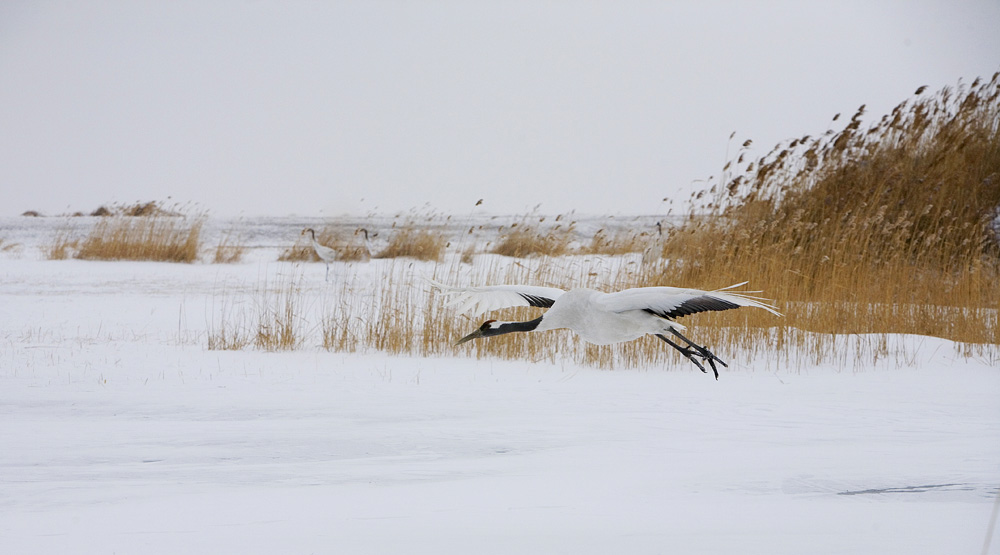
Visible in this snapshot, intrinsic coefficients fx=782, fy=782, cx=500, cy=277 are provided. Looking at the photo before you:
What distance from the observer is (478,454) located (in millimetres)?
3770

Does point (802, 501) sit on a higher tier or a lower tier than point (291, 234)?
lower

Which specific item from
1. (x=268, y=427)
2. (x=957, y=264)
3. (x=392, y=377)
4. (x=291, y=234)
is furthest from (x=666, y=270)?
(x=291, y=234)

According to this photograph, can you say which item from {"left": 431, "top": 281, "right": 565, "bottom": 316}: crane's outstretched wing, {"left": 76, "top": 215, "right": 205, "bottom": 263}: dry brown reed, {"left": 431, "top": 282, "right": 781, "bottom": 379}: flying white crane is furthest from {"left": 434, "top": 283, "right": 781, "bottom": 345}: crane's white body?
{"left": 76, "top": 215, "right": 205, "bottom": 263}: dry brown reed

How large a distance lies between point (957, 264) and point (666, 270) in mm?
3544

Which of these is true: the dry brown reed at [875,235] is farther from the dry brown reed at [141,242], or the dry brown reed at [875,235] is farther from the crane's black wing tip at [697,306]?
the dry brown reed at [141,242]

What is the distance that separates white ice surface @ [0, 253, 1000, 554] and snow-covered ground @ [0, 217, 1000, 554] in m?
0.01

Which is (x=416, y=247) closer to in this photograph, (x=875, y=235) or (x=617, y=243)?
(x=617, y=243)

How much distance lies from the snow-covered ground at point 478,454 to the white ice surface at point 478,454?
15 mm

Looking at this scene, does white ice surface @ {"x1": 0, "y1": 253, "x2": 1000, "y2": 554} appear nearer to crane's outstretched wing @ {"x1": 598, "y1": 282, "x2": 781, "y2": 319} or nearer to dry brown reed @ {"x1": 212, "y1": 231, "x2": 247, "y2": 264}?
crane's outstretched wing @ {"x1": 598, "y1": 282, "x2": 781, "y2": 319}

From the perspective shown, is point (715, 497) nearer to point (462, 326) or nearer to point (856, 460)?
point (856, 460)

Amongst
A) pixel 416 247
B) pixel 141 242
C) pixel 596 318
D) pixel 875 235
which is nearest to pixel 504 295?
pixel 596 318

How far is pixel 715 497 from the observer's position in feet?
10.2

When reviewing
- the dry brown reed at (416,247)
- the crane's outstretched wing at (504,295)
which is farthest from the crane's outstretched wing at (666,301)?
the dry brown reed at (416,247)

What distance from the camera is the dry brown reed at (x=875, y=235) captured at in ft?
21.9
